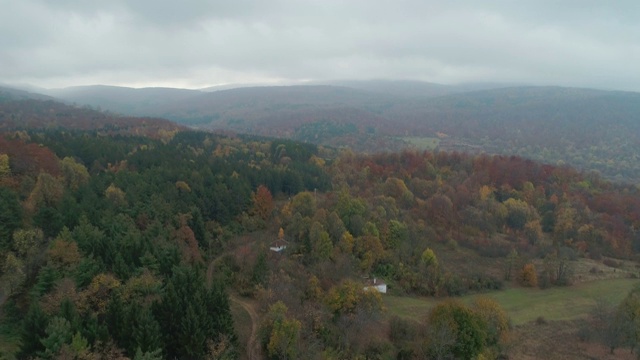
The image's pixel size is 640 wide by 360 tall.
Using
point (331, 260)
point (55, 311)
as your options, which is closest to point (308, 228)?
point (331, 260)

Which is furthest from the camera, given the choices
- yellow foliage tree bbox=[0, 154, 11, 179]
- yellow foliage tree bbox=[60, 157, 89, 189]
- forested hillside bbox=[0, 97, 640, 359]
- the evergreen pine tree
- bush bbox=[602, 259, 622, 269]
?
bush bbox=[602, 259, 622, 269]

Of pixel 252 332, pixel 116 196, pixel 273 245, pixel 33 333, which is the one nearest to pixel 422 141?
pixel 273 245

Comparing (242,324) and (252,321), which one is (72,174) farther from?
(252,321)

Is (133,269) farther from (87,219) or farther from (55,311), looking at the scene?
(87,219)

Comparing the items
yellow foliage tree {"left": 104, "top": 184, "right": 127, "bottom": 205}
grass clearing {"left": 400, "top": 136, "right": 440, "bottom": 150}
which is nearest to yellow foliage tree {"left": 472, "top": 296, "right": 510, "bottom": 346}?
yellow foliage tree {"left": 104, "top": 184, "right": 127, "bottom": 205}

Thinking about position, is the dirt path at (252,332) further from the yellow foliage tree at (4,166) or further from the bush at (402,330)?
the yellow foliage tree at (4,166)

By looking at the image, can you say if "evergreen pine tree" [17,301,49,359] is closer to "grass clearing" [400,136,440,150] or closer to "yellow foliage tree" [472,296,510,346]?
"yellow foliage tree" [472,296,510,346]
